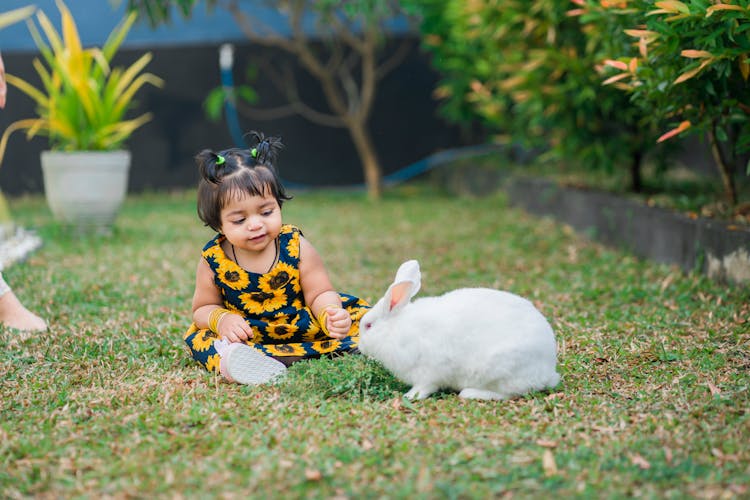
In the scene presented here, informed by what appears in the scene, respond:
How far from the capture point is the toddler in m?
2.75

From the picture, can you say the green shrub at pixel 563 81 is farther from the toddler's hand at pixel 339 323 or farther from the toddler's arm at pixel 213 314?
the toddler's arm at pixel 213 314

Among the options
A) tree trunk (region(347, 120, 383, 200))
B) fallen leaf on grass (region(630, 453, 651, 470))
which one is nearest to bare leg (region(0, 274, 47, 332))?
fallen leaf on grass (region(630, 453, 651, 470))

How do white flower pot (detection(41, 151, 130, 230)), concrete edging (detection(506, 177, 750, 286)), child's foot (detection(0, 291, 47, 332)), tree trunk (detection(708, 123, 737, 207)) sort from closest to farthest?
child's foot (detection(0, 291, 47, 332))
concrete edging (detection(506, 177, 750, 286))
tree trunk (detection(708, 123, 737, 207))
white flower pot (detection(41, 151, 130, 230))

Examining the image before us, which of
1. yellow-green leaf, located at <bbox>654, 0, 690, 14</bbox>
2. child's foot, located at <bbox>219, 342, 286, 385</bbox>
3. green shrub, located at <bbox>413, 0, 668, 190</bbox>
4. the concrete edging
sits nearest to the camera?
child's foot, located at <bbox>219, 342, 286, 385</bbox>

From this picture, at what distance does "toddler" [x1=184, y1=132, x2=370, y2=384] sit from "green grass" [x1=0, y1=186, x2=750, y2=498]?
0.15 metres

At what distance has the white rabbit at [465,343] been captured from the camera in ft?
7.80

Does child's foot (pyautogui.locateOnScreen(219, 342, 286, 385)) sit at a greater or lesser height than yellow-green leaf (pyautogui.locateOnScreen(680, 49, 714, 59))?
lesser

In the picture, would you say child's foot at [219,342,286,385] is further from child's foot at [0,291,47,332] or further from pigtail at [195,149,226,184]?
child's foot at [0,291,47,332]

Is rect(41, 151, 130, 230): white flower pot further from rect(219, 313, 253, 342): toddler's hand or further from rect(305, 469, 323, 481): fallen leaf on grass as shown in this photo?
rect(305, 469, 323, 481): fallen leaf on grass

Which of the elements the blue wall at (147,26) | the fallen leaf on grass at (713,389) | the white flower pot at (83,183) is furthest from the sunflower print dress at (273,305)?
the blue wall at (147,26)

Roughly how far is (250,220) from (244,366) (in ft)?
1.53

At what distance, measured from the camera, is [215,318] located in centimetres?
283

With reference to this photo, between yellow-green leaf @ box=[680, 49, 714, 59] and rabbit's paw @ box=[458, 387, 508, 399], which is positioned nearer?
rabbit's paw @ box=[458, 387, 508, 399]

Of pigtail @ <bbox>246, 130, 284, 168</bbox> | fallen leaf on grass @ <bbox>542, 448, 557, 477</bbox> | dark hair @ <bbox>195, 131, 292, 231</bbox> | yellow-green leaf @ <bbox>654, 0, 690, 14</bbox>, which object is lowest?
fallen leaf on grass @ <bbox>542, 448, 557, 477</bbox>
